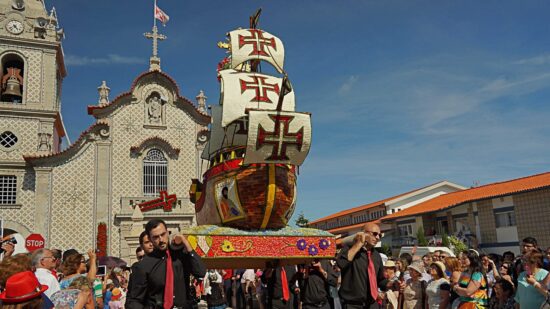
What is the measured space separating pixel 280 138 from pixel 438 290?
3824 millimetres

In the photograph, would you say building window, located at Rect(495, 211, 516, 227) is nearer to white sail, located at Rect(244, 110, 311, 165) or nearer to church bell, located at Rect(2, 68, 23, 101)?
white sail, located at Rect(244, 110, 311, 165)

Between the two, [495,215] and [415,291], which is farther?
[495,215]

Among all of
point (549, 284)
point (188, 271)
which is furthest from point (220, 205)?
point (549, 284)

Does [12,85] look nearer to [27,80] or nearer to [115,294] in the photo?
[27,80]

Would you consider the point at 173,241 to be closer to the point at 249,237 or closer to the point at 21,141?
the point at 249,237

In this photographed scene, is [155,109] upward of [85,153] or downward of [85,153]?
upward

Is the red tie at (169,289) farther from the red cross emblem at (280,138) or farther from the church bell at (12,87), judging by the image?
the church bell at (12,87)

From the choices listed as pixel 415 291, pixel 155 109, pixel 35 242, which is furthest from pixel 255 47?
pixel 155 109

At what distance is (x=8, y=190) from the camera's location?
23.6 metres

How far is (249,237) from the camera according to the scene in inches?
333

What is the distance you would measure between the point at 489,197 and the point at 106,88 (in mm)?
23177

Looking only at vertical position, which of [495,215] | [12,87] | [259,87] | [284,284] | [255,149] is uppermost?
[12,87]

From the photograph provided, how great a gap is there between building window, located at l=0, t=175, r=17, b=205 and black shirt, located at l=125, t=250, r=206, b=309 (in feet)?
76.0

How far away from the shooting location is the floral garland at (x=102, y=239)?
2383cm
